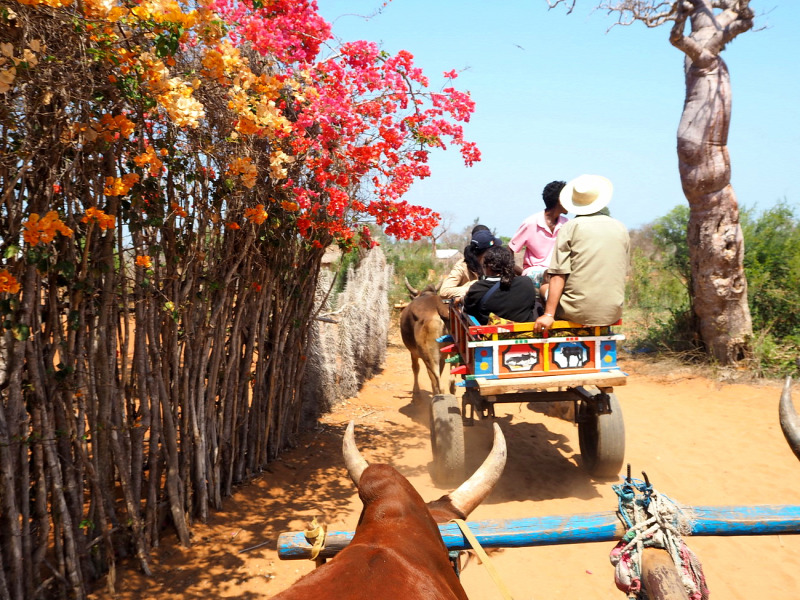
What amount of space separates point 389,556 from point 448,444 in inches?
146

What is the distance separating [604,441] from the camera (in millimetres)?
4770

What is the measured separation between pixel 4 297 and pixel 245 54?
2570 millimetres

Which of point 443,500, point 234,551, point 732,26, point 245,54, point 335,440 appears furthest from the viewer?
point 732,26

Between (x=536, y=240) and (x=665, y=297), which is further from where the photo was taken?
(x=665, y=297)

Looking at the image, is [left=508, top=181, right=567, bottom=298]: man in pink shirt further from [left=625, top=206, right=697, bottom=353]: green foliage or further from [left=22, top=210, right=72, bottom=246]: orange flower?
[left=625, top=206, right=697, bottom=353]: green foliage

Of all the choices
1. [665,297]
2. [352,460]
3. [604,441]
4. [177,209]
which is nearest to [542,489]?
[604,441]

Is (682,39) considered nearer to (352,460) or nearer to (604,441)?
(604,441)

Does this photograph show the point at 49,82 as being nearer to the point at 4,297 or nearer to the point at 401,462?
the point at 4,297

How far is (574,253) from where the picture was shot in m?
4.36

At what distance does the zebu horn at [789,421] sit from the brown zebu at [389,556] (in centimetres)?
116

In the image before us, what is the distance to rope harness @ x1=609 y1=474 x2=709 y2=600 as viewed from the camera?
5.28 ft

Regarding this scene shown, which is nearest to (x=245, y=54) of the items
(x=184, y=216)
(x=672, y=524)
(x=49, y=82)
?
(x=184, y=216)

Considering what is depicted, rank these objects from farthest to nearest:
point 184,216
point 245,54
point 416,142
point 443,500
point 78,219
→ point 416,142
point 245,54
point 184,216
point 78,219
point 443,500

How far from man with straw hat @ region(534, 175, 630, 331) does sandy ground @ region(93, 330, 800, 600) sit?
1.61 meters
